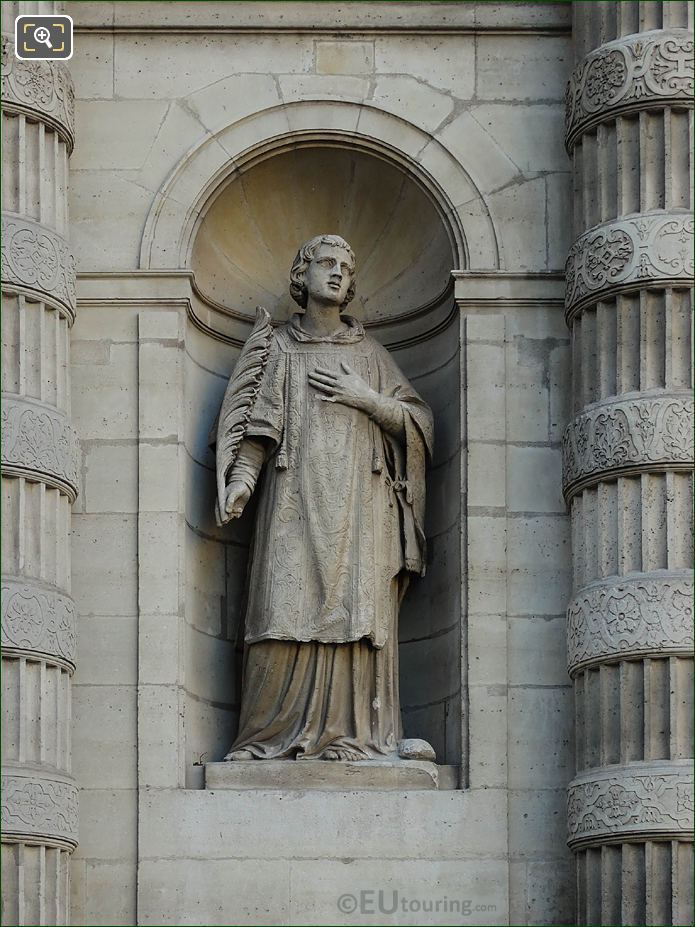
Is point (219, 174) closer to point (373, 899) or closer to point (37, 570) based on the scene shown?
point (37, 570)

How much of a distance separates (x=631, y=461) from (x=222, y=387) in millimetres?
3024

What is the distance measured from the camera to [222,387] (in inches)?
720

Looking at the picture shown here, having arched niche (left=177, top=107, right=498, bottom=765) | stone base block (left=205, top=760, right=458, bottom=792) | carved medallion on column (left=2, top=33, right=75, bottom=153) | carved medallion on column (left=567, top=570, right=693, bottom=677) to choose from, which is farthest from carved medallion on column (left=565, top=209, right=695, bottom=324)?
carved medallion on column (left=2, top=33, right=75, bottom=153)

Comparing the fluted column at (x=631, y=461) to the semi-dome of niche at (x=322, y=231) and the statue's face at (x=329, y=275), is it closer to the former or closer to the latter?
the semi-dome of niche at (x=322, y=231)

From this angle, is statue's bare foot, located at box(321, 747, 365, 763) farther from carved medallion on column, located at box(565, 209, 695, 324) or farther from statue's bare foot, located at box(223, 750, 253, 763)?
carved medallion on column, located at box(565, 209, 695, 324)

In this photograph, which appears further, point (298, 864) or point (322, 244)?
point (322, 244)

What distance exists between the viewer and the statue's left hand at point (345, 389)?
1756cm

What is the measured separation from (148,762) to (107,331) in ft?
9.28

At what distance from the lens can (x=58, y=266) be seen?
17281mm

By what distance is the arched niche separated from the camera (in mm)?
17656

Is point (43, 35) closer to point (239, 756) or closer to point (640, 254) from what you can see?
point (640, 254)

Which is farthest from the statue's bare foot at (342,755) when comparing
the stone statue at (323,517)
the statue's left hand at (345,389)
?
the statue's left hand at (345,389)

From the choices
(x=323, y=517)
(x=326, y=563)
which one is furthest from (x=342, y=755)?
(x=323, y=517)

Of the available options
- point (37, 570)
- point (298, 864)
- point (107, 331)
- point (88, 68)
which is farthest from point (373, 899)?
point (88, 68)
